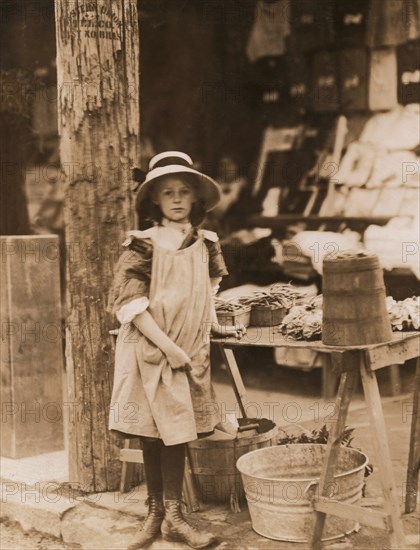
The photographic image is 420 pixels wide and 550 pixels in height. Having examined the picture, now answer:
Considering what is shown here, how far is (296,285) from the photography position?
941 cm

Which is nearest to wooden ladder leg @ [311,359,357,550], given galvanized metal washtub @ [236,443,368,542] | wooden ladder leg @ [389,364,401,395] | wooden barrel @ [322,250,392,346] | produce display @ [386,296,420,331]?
galvanized metal washtub @ [236,443,368,542]

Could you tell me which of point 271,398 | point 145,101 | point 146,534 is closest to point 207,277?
point 146,534

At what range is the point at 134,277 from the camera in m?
5.18

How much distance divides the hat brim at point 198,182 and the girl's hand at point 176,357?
859mm

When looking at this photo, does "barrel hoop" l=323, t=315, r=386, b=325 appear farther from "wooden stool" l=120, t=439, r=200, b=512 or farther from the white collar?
"wooden stool" l=120, t=439, r=200, b=512

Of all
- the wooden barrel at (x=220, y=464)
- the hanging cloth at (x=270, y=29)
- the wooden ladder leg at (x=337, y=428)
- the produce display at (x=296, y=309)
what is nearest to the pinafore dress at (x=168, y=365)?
the produce display at (x=296, y=309)

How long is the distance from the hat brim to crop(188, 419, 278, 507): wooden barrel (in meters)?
1.42

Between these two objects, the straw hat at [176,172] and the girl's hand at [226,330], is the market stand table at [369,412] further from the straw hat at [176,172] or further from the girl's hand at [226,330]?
the straw hat at [176,172]

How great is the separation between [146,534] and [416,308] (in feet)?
6.32

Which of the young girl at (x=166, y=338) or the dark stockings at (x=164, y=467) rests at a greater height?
the young girl at (x=166, y=338)

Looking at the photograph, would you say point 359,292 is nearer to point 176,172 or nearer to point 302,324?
point 302,324

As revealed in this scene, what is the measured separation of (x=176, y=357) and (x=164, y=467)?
25.7 inches

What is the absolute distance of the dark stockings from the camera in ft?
17.3

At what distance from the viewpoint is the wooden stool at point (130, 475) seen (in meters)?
5.78
